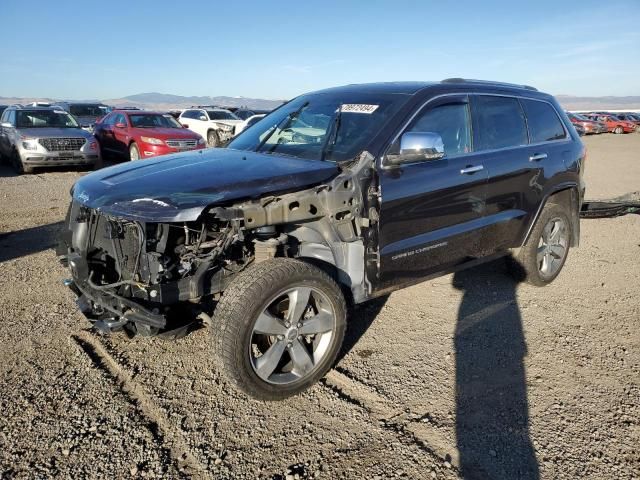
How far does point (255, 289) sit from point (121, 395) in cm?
116

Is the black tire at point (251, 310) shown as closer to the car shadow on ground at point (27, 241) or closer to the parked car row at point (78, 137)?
the car shadow on ground at point (27, 241)

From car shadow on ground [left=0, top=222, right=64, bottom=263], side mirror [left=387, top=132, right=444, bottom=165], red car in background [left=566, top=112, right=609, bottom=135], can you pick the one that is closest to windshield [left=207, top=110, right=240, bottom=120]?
car shadow on ground [left=0, top=222, right=64, bottom=263]

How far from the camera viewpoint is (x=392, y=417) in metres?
2.90

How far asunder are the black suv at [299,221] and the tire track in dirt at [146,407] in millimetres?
368

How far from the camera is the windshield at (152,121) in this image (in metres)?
13.9

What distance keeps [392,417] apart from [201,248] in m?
1.52

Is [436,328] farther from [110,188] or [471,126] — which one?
[110,188]

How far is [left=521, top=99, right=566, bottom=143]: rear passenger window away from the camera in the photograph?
463 cm

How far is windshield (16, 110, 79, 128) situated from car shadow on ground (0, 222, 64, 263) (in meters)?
7.32

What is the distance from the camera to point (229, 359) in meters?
2.72

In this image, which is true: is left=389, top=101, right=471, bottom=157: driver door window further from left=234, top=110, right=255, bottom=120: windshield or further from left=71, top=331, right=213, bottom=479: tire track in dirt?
left=234, top=110, right=255, bottom=120: windshield

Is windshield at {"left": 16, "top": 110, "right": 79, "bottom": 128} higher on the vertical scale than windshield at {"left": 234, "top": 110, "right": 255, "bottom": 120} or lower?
lower

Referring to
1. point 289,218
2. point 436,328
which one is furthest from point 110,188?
point 436,328

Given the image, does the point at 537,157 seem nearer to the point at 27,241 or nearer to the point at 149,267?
the point at 149,267
